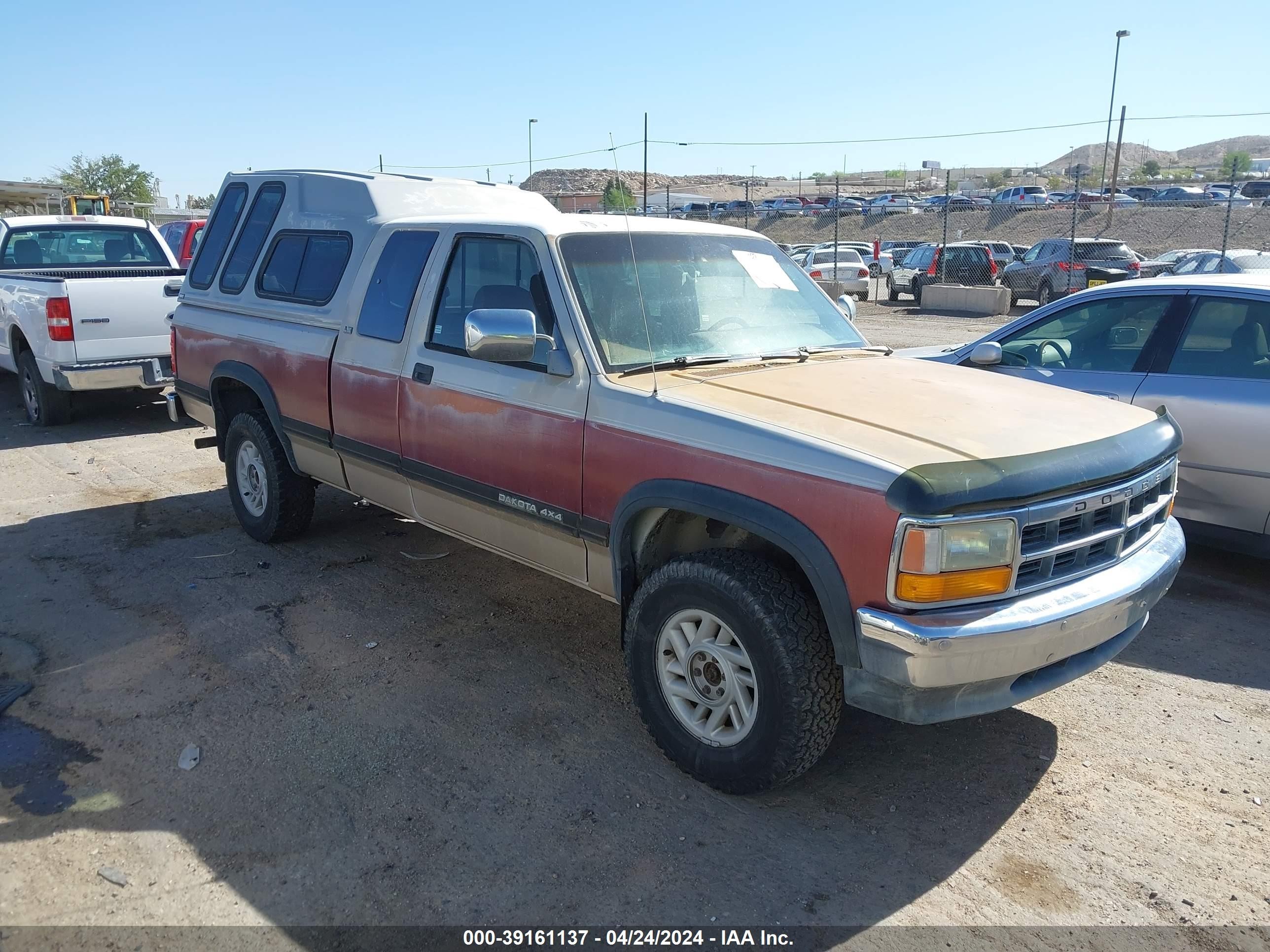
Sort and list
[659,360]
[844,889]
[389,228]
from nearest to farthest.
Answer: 1. [844,889]
2. [659,360]
3. [389,228]

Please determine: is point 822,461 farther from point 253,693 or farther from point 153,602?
point 153,602

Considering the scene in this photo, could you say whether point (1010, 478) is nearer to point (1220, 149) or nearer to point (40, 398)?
point (40, 398)

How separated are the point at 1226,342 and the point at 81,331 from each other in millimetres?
9187

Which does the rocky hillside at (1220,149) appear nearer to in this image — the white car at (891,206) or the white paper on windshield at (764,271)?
the white car at (891,206)

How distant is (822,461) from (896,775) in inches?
54.3

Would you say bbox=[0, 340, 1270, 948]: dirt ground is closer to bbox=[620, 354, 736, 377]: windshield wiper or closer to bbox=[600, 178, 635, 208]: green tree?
bbox=[620, 354, 736, 377]: windshield wiper

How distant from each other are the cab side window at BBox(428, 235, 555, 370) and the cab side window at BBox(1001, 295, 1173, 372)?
3.59 meters

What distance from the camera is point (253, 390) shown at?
594 cm

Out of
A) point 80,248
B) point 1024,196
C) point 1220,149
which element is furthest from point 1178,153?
point 80,248

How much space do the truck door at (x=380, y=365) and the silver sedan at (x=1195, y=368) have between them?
10.6 ft

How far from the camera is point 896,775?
12.2ft

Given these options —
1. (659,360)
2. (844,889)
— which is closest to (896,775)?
(844,889)

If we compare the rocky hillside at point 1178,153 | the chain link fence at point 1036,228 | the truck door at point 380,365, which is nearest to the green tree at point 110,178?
the chain link fence at point 1036,228

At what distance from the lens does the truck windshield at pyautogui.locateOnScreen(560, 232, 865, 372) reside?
4102mm
